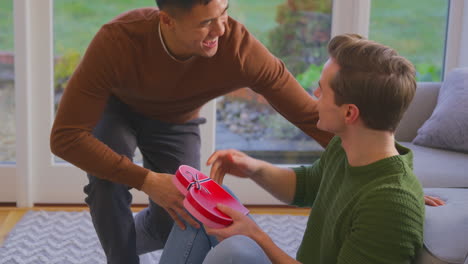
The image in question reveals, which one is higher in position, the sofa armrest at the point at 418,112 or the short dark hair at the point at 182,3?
the short dark hair at the point at 182,3

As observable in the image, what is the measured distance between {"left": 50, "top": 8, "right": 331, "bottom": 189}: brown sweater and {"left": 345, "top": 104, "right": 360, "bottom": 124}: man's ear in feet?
1.60

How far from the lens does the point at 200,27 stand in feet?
5.05

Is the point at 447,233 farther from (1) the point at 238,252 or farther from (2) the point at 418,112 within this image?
(2) the point at 418,112

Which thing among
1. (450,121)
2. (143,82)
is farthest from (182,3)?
(450,121)

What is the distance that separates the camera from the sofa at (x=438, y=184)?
1.10 metres

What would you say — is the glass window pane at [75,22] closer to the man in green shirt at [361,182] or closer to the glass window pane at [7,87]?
the glass window pane at [7,87]

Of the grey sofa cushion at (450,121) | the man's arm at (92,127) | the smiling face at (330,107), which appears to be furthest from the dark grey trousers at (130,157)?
the grey sofa cushion at (450,121)

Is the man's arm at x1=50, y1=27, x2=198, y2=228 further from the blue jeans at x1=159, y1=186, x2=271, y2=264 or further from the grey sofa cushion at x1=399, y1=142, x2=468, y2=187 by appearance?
the grey sofa cushion at x1=399, y1=142, x2=468, y2=187

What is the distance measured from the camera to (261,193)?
9.81 ft

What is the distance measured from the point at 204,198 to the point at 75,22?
176cm

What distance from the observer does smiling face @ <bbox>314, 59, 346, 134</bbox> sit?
120 cm

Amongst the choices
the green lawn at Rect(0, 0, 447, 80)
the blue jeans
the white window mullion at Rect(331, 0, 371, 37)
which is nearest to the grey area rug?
the blue jeans

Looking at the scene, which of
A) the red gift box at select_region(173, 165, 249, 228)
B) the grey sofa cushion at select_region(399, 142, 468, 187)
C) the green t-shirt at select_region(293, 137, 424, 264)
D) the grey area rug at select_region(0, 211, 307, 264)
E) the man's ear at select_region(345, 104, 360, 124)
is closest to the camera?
the green t-shirt at select_region(293, 137, 424, 264)

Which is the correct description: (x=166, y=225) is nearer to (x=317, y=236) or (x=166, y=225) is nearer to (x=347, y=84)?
(x=317, y=236)
